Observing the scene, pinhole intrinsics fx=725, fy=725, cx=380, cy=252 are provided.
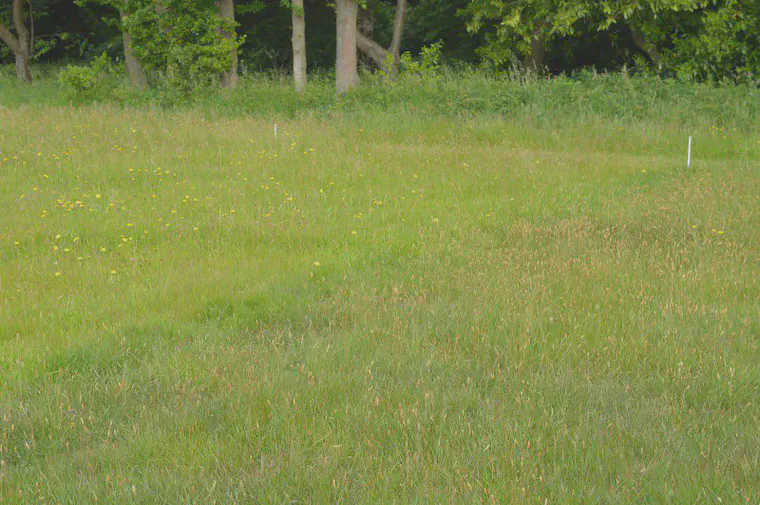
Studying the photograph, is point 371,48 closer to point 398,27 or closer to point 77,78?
point 398,27

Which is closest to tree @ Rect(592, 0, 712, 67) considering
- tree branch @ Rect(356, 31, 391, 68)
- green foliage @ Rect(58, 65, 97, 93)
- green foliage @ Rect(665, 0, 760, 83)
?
green foliage @ Rect(665, 0, 760, 83)

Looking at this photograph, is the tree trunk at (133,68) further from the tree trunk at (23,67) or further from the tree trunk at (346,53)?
the tree trunk at (346,53)

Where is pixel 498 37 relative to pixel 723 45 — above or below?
above

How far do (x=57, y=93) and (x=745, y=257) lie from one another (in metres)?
21.4

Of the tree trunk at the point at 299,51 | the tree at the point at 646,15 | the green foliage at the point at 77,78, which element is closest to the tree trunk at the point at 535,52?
the tree at the point at 646,15

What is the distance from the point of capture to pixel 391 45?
83.1 ft

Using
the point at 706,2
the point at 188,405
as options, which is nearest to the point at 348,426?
the point at 188,405

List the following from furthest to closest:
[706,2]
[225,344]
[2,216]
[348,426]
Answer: [706,2], [2,216], [225,344], [348,426]

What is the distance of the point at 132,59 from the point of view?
2466 cm

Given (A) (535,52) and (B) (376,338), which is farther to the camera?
(A) (535,52)

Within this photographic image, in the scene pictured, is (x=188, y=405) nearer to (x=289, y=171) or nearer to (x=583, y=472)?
(x=583, y=472)

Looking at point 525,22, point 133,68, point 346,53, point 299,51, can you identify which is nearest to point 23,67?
point 133,68

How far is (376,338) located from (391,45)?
2169 centimetres

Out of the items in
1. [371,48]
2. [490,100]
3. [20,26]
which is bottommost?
[490,100]
